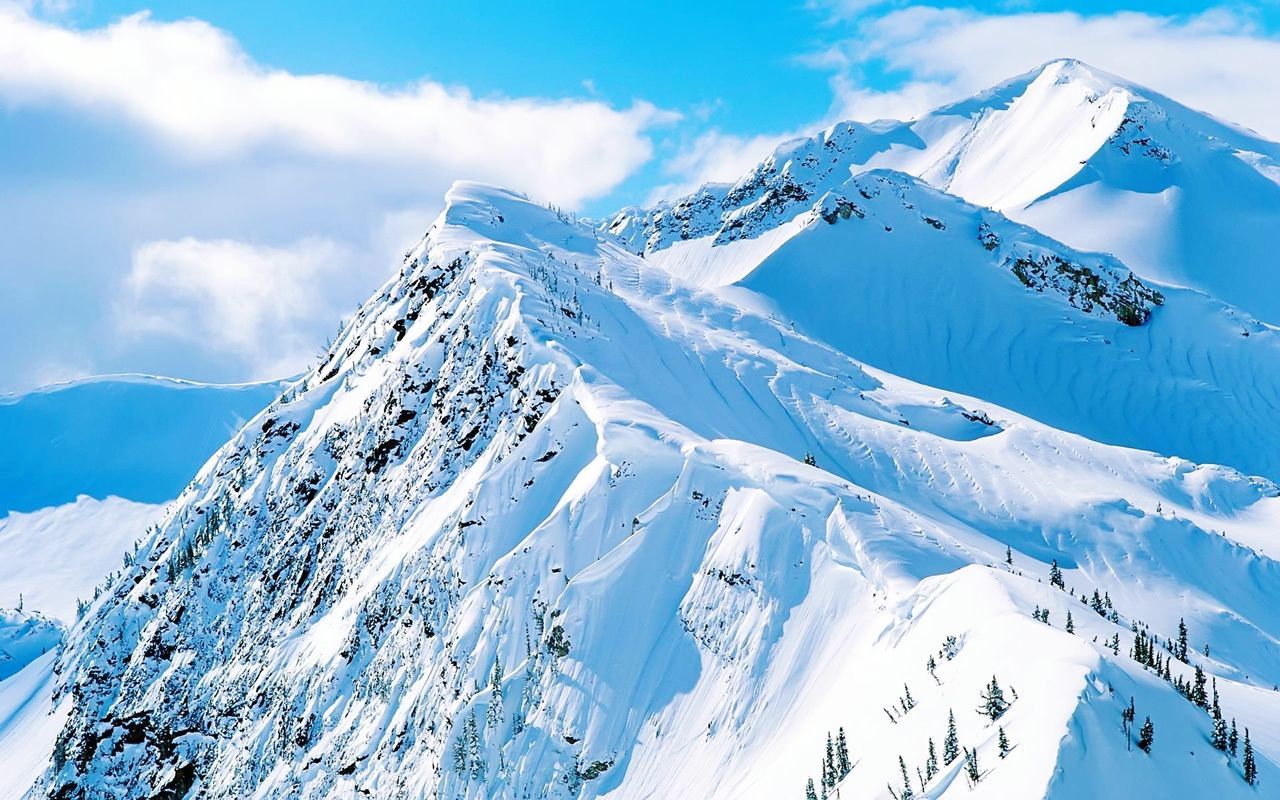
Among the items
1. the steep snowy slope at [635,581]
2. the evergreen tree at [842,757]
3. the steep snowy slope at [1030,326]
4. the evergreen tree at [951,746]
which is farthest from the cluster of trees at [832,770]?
the steep snowy slope at [1030,326]

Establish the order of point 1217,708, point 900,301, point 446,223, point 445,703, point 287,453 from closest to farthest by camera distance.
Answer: point 1217,708 → point 445,703 → point 287,453 → point 446,223 → point 900,301

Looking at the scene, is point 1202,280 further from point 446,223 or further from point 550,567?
point 550,567

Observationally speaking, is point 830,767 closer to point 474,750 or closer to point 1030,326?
point 474,750

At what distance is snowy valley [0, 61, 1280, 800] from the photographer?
2927 centimetres

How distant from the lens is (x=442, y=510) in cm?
5100

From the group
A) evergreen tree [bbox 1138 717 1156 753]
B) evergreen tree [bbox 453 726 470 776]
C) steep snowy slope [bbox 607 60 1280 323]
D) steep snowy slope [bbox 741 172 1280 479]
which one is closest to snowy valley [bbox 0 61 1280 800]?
evergreen tree [bbox 1138 717 1156 753]

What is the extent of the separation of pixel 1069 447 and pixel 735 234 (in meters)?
78.2

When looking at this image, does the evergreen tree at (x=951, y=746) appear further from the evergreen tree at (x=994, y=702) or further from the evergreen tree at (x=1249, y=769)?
the evergreen tree at (x=1249, y=769)

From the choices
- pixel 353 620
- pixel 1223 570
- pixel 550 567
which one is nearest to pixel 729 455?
pixel 550 567

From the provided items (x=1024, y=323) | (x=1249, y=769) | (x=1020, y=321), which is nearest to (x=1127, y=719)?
(x=1249, y=769)

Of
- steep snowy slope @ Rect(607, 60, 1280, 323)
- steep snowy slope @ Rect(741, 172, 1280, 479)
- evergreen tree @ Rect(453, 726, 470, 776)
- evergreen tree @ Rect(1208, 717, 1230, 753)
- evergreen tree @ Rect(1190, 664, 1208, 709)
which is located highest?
steep snowy slope @ Rect(607, 60, 1280, 323)

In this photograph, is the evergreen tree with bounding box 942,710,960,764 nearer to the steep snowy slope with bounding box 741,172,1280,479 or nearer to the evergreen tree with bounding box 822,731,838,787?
the evergreen tree with bounding box 822,731,838,787

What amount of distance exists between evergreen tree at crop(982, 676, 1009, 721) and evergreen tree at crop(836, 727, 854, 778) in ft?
15.5

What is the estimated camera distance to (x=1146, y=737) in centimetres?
2262
